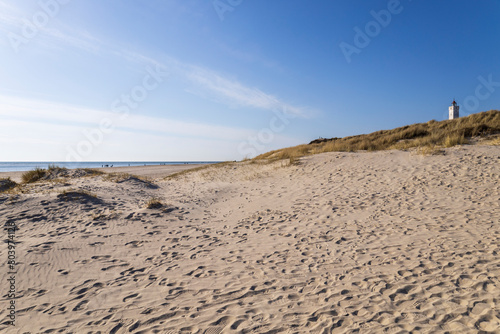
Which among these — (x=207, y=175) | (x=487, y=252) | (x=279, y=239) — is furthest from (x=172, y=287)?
(x=207, y=175)

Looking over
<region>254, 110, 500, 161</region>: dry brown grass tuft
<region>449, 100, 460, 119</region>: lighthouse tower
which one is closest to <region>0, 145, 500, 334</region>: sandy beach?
<region>254, 110, 500, 161</region>: dry brown grass tuft

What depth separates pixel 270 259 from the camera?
6.05 metres

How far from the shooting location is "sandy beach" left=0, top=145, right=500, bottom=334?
12.8 feet

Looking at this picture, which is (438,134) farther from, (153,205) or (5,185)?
(5,185)

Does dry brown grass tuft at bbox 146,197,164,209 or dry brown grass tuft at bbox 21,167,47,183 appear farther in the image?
dry brown grass tuft at bbox 21,167,47,183

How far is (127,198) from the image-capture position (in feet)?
40.3

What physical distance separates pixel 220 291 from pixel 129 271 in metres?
2.27

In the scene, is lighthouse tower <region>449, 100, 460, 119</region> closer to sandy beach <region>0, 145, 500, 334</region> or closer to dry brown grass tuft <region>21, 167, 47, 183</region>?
sandy beach <region>0, 145, 500, 334</region>

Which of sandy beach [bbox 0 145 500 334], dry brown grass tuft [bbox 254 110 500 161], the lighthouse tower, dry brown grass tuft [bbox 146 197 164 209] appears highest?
the lighthouse tower

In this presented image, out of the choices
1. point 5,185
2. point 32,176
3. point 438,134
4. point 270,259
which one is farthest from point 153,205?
point 438,134

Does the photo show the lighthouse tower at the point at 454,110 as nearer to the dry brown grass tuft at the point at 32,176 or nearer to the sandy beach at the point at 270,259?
the sandy beach at the point at 270,259

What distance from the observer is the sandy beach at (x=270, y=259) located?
3914 millimetres

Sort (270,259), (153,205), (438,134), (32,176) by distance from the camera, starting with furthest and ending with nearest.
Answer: (438,134)
(32,176)
(153,205)
(270,259)

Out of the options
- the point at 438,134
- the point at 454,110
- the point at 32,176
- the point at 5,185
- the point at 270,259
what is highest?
the point at 454,110
